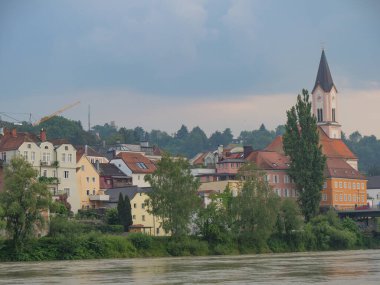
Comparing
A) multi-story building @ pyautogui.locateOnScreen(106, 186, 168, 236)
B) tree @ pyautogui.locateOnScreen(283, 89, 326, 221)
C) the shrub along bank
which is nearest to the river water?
the shrub along bank

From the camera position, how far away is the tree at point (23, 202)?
111812mm

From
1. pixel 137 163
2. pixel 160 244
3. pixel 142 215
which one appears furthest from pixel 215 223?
pixel 137 163

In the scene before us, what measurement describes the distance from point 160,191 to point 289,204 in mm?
21915

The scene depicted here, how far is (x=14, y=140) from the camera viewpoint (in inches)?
5787

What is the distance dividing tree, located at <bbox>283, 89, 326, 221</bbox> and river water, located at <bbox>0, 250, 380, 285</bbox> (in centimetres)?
5727

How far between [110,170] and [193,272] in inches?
3611

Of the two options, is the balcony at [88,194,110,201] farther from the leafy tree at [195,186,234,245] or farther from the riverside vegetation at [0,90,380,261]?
the leafy tree at [195,186,234,245]

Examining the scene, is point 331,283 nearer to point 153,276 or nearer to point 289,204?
point 153,276

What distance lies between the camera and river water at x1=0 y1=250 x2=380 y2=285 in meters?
78.0

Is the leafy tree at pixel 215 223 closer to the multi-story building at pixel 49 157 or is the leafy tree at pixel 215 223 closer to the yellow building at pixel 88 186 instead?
the multi-story building at pixel 49 157

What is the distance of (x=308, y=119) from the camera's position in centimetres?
17538

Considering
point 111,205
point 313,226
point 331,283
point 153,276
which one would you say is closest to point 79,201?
point 111,205

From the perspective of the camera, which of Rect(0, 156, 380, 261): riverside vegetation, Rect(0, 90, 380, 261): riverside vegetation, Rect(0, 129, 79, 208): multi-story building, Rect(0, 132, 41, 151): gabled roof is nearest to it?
Rect(0, 90, 380, 261): riverside vegetation

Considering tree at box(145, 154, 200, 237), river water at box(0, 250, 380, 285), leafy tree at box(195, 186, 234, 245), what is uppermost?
tree at box(145, 154, 200, 237)
